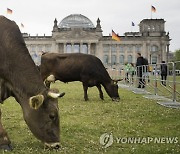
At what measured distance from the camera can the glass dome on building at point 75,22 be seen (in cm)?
14100

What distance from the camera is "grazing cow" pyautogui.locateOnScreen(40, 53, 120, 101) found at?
14984 mm

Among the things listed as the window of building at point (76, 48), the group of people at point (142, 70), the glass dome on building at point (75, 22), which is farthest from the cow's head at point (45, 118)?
the glass dome on building at point (75, 22)

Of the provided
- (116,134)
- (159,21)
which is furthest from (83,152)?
(159,21)

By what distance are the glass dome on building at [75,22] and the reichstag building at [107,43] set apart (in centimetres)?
949

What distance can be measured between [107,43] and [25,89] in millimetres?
124602

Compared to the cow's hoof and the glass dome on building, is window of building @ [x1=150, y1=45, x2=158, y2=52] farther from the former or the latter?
the cow's hoof

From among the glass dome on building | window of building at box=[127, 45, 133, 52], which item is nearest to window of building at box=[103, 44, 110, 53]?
window of building at box=[127, 45, 133, 52]

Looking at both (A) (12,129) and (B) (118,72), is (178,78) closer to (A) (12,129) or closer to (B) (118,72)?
(A) (12,129)

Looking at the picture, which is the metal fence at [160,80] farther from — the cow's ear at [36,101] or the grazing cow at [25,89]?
the cow's ear at [36,101]

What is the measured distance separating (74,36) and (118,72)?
298 ft

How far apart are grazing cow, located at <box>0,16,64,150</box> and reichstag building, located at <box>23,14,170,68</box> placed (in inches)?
4716

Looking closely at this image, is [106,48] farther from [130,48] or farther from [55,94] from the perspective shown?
[55,94]

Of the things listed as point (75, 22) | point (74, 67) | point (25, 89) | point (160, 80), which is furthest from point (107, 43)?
point (25, 89)

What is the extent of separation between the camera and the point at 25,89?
5875mm
